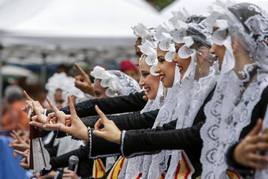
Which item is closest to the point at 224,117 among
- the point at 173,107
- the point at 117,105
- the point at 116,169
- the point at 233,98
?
the point at 233,98

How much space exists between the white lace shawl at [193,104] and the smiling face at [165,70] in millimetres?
353

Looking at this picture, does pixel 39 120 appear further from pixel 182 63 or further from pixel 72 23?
pixel 72 23

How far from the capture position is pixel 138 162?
21.6 ft

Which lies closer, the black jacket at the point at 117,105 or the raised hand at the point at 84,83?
the black jacket at the point at 117,105

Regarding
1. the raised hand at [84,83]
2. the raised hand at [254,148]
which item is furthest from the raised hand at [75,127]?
the raised hand at [84,83]

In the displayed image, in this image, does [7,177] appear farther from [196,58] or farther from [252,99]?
[252,99]

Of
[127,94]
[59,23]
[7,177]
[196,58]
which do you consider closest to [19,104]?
[59,23]

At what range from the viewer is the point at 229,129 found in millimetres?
5148

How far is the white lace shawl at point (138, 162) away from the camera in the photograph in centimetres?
655

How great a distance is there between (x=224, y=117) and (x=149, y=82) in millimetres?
1675

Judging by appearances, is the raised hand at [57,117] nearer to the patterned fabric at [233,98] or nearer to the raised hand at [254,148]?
the patterned fabric at [233,98]

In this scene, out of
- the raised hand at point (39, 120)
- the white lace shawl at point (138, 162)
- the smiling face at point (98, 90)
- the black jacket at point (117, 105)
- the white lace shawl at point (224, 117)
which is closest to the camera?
the white lace shawl at point (224, 117)

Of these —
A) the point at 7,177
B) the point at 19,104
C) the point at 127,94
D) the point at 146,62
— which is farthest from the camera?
the point at 19,104

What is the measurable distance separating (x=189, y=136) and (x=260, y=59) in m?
0.55
